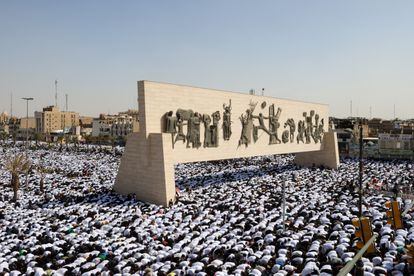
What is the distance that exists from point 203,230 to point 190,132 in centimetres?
965

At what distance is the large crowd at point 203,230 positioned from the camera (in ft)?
41.7

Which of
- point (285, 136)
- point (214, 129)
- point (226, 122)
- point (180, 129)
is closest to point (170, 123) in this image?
point (180, 129)

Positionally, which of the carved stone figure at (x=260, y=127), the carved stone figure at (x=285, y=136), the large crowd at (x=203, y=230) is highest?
the carved stone figure at (x=260, y=127)

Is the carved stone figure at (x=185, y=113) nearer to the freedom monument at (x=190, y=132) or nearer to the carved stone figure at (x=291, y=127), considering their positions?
the freedom monument at (x=190, y=132)

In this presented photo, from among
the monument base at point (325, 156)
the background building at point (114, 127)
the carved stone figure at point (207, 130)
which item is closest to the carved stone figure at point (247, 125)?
the carved stone figure at point (207, 130)

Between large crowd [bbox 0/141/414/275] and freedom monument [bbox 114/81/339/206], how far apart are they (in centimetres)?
177

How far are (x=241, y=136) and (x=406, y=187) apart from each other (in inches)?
507

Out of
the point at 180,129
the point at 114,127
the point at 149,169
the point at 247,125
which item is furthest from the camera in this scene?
the point at 114,127

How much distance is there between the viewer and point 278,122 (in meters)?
35.1

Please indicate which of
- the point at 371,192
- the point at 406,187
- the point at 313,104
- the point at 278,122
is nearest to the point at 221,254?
the point at 371,192

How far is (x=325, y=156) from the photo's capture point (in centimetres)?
4169

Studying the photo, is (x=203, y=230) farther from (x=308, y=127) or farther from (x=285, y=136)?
(x=308, y=127)

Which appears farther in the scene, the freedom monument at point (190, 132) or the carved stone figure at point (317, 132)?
the carved stone figure at point (317, 132)

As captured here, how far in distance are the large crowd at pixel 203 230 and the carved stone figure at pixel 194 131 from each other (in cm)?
370
